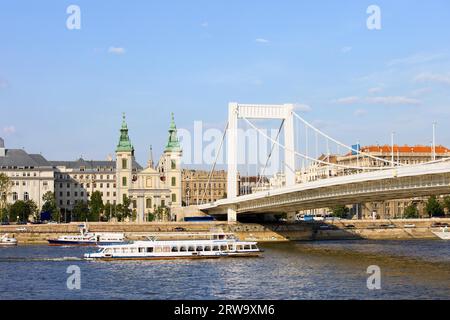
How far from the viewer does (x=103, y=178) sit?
157750 mm

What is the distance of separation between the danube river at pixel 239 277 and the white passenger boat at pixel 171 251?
1.71 m

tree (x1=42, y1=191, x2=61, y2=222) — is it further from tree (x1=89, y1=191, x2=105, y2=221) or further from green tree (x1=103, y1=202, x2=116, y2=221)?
green tree (x1=103, y1=202, x2=116, y2=221)

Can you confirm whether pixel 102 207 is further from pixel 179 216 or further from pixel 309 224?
pixel 309 224

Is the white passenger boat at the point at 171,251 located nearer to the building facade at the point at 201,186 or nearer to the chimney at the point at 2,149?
→ the chimney at the point at 2,149

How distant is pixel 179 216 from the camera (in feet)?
384

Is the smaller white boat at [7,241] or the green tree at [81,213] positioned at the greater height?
the green tree at [81,213]

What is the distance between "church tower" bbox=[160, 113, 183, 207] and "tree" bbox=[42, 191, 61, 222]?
17.8 meters

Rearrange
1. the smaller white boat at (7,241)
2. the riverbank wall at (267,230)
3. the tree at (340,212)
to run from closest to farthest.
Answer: the smaller white boat at (7,241), the riverbank wall at (267,230), the tree at (340,212)

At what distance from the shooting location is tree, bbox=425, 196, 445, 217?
123812 mm

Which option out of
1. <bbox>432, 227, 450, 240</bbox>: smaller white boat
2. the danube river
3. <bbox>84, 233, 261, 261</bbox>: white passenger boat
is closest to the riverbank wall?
<bbox>432, 227, 450, 240</bbox>: smaller white boat

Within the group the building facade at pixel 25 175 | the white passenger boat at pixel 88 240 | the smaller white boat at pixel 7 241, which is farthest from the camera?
the building facade at pixel 25 175

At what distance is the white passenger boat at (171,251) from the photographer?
6069 cm

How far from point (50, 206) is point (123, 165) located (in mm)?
13365

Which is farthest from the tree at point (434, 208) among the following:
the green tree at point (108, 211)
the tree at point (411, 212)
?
the green tree at point (108, 211)
